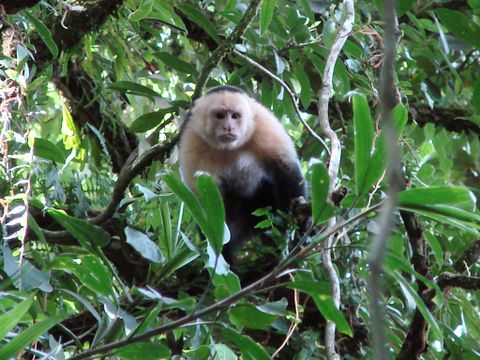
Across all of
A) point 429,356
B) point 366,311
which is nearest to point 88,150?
point 366,311

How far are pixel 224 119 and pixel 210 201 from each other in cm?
217

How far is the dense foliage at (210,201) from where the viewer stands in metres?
1.71

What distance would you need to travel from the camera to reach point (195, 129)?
12.5ft

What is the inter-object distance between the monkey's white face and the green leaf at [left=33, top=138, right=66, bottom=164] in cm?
122

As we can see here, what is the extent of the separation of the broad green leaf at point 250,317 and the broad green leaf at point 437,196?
600mm

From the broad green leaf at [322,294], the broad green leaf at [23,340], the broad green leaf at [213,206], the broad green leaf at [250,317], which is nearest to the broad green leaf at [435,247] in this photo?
the broad green leaf at [250,317]

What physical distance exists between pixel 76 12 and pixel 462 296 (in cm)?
184

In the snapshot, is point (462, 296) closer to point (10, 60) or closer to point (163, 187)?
point (163, 187)

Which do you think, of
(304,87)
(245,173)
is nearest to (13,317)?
(304,87)

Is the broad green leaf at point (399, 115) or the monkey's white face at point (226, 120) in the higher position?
the broad green leaf at point (399, 115)

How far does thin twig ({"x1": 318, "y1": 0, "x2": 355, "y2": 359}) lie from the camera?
2.12m

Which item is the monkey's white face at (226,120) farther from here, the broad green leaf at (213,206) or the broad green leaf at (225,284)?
the broad green leaf at (213,206)

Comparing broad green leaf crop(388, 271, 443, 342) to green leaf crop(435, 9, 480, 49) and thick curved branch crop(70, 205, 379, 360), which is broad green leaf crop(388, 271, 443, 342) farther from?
green leaf crop(435, 9, 480, 49)

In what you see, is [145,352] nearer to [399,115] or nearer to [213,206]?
[213,206]
